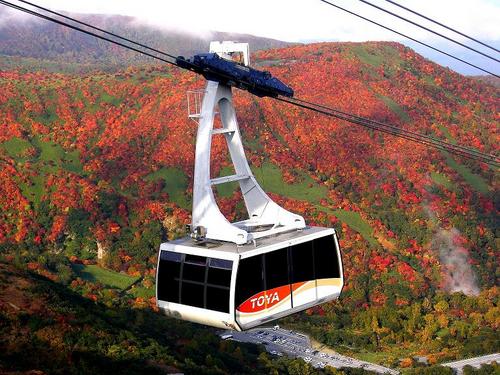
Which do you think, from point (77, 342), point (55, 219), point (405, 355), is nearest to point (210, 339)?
point (405, 355)

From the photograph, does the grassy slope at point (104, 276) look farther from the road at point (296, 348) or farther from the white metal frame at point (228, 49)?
the white metal frame at point (228, 49)

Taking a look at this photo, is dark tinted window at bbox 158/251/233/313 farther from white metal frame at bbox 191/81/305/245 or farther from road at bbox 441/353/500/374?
road at bbox 441/353/500/374

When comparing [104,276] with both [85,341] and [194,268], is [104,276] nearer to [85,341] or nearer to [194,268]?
[85,341]

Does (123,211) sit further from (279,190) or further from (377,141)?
(377,141)

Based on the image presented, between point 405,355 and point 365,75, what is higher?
point 365,75

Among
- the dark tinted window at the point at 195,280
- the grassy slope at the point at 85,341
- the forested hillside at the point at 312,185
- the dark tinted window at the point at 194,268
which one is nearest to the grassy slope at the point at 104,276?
the forested hillside at the point at 312,185

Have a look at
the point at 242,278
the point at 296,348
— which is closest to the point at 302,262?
the point at 242,278
